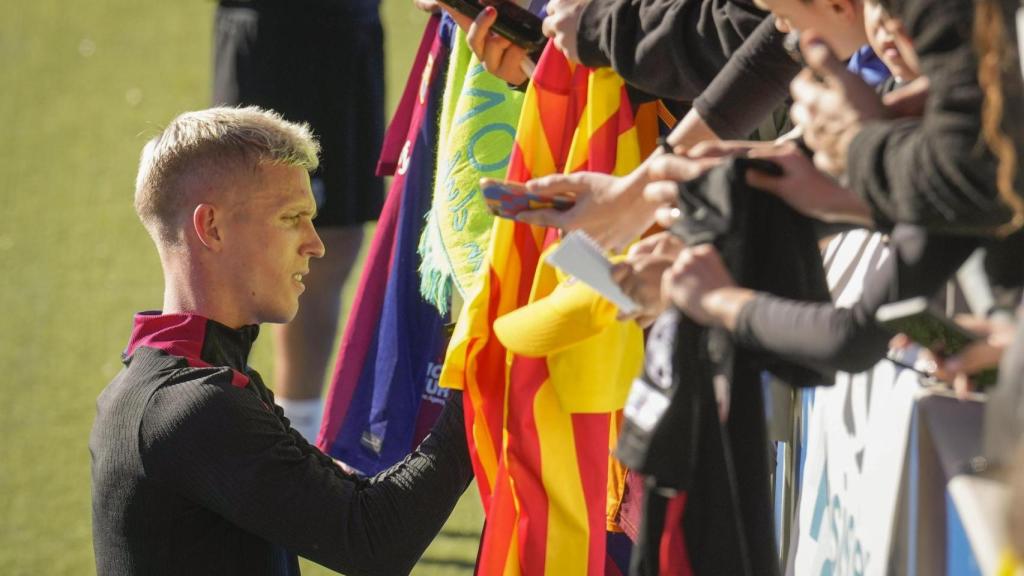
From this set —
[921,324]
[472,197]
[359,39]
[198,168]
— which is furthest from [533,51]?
[359,39]

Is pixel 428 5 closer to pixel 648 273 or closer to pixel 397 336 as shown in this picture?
pixel 397 336

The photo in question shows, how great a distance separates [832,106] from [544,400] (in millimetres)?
865

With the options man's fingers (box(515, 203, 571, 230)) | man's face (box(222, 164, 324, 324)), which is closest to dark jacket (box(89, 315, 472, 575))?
man's face (box(222, 164, 324, 324))

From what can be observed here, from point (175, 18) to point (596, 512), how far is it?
8.24 meters

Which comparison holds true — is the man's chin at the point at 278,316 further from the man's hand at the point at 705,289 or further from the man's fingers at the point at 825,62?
the man's fingers at the point at 825,62

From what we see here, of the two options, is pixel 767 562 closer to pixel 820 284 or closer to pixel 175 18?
pixel 820 284

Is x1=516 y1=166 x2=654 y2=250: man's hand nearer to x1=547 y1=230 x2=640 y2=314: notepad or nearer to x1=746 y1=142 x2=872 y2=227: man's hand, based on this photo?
x1=547 y1=230 x2=640 y2=314: notepad

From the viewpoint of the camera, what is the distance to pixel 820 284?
166 centimetres

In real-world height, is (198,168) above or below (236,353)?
above

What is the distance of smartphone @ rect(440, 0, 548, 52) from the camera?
8.29 ft

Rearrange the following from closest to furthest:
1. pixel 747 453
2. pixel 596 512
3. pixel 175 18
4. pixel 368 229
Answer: pixel 747 453
pixel 596 512
pixel 368 229
pixel 175 18

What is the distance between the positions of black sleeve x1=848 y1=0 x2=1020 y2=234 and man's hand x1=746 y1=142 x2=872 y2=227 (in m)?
0.15

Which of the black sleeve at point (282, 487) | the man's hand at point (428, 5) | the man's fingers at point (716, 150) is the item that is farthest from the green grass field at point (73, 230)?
the man's fingers at point (716, 150)

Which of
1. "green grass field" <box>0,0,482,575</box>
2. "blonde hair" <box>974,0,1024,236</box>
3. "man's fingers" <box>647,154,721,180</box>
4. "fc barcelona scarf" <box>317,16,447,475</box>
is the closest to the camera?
"blonde hair" <box>974,0,1024,236</box>
